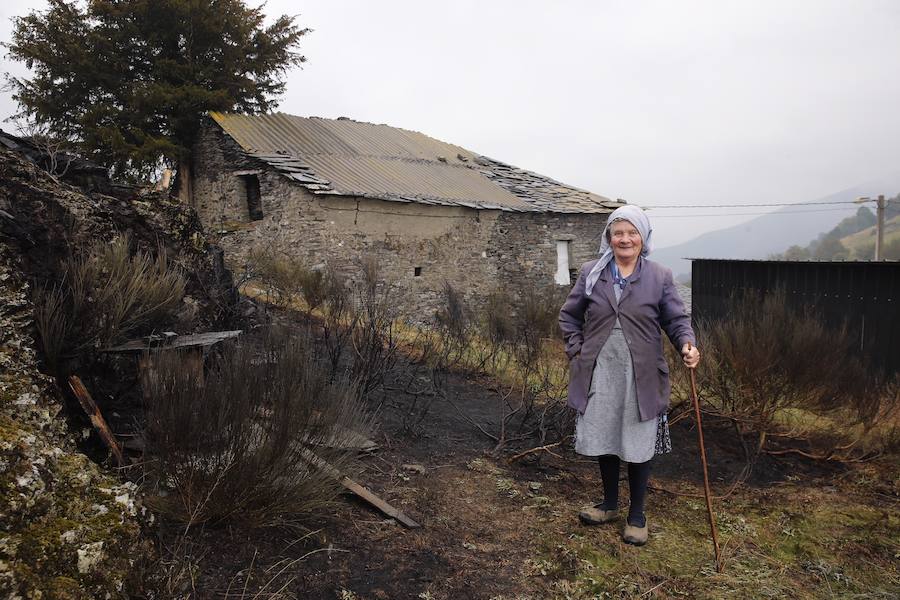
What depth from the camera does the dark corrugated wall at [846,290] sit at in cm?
746

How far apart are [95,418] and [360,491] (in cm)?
135

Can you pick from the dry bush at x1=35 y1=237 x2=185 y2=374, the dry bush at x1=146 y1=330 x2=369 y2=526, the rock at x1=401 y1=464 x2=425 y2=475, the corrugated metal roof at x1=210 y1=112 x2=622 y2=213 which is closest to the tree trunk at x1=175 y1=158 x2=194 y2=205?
the corrugated metal roof at x1=210 y1=112 x2=622 y2=213

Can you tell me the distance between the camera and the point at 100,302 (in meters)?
3.20

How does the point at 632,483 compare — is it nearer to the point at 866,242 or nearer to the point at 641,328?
the point at 641,328

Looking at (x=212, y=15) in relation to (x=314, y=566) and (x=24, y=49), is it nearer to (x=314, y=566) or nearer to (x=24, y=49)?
(x=24, y=49)

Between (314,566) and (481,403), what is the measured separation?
143 inches

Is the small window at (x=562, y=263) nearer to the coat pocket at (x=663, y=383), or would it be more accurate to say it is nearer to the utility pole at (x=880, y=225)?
the coat pocket at (x=663, y=383)

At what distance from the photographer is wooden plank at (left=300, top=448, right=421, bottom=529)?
2.85 m

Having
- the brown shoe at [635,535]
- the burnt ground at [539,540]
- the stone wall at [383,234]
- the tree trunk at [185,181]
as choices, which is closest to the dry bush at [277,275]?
the stone wall at [383,234]

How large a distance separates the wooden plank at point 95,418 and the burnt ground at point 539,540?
54 cm

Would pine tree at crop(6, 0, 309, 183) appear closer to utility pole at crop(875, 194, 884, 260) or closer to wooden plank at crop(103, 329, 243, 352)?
wooden plank at crop(103, 329, 243, 352)

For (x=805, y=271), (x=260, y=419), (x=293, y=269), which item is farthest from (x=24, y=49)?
(x=805, y=271)

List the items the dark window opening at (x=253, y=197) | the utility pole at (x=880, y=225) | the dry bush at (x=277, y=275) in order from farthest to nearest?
the utility pole at (x=880, y=225)
the dark window opening at (x=253, y=197)
the dry bush at (x=277, y=275)

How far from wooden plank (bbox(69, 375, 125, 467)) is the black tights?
96.1 inches
